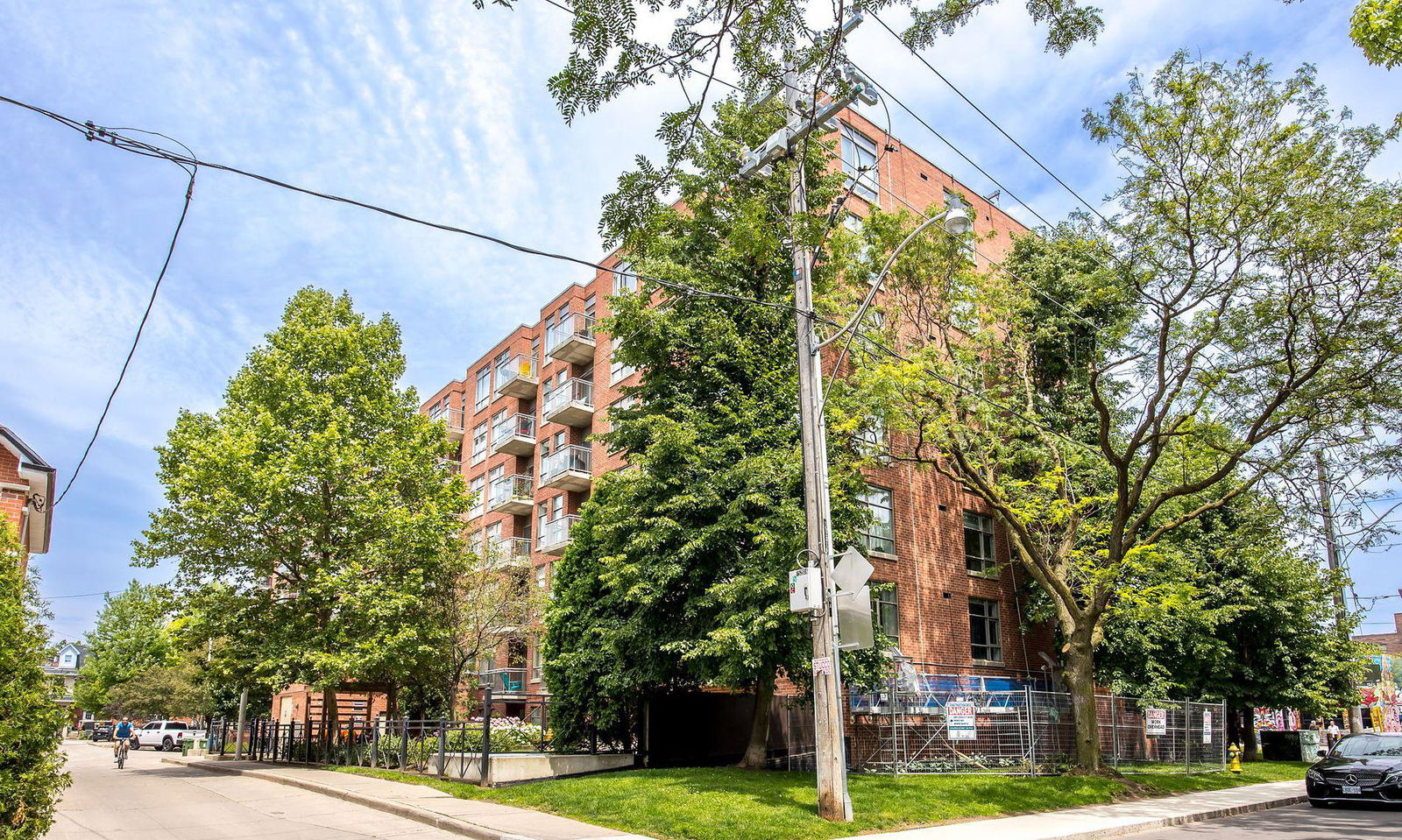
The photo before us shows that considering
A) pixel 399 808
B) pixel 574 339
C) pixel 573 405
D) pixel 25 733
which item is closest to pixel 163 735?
pixel 573 405

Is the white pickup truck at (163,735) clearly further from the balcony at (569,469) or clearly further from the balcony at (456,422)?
the balcony at (569,469)

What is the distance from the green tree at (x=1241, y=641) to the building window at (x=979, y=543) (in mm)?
3993

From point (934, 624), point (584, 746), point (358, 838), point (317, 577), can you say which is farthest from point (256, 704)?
point (358, 838)

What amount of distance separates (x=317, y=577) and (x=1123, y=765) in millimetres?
22135

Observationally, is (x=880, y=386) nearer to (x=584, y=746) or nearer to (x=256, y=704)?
(x=584, y=746)

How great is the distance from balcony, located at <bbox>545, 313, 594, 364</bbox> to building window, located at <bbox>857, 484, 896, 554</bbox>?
1466cm

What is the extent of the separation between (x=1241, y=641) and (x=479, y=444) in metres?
34.4

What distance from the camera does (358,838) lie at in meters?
11.6

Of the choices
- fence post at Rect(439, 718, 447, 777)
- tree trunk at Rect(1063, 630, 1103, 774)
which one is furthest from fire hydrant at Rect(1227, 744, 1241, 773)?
fence post at Rect(439, 718, 447, 777)

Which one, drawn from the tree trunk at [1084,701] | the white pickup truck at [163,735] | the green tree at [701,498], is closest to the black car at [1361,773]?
the tree trunk at [1084,701]

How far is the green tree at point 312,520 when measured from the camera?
23656 mm

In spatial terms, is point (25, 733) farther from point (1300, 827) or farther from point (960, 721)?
point (1300, 827)

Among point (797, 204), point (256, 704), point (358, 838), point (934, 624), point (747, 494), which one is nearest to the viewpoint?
point (358, 838)

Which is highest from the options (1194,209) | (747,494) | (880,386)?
(1194,209)
